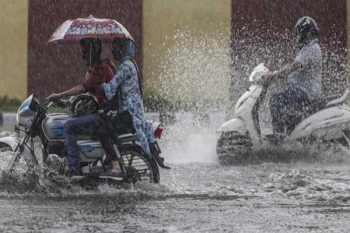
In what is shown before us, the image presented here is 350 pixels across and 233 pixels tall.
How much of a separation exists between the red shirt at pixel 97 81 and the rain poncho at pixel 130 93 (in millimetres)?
138

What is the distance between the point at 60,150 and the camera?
8648 mm

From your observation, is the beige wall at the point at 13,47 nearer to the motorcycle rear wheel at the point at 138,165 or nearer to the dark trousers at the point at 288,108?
the dark trousers at the point at 288,108

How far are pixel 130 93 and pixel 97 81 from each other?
0.32 meters

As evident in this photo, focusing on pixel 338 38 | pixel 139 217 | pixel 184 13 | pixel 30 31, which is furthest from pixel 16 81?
pixel 139 217

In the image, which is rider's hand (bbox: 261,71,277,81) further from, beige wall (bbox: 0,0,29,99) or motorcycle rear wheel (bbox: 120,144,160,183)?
beige wall (bbox: 0,0,29,99)

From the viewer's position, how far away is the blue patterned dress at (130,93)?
337 inches

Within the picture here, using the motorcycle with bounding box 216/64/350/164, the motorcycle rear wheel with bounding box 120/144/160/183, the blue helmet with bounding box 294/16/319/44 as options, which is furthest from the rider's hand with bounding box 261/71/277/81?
the motorcycle rear wheel with bounding box 120/144/160/183

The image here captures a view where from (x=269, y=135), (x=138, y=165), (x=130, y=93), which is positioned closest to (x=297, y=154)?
(x=269, y=135)

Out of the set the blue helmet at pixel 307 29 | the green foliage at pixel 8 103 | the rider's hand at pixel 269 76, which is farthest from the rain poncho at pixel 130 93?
the green foliage at pixel 8 103

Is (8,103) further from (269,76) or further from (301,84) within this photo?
(301,84)

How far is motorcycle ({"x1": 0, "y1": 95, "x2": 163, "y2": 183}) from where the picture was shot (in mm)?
8609

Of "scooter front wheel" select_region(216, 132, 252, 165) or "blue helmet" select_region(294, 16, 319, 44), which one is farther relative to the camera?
"scooter front wheel" select_region(216, 132, 252, 165)

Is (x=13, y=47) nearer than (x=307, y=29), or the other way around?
(x=307, y=29)

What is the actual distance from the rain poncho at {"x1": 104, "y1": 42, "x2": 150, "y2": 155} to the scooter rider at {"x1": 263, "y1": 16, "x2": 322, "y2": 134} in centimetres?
318
